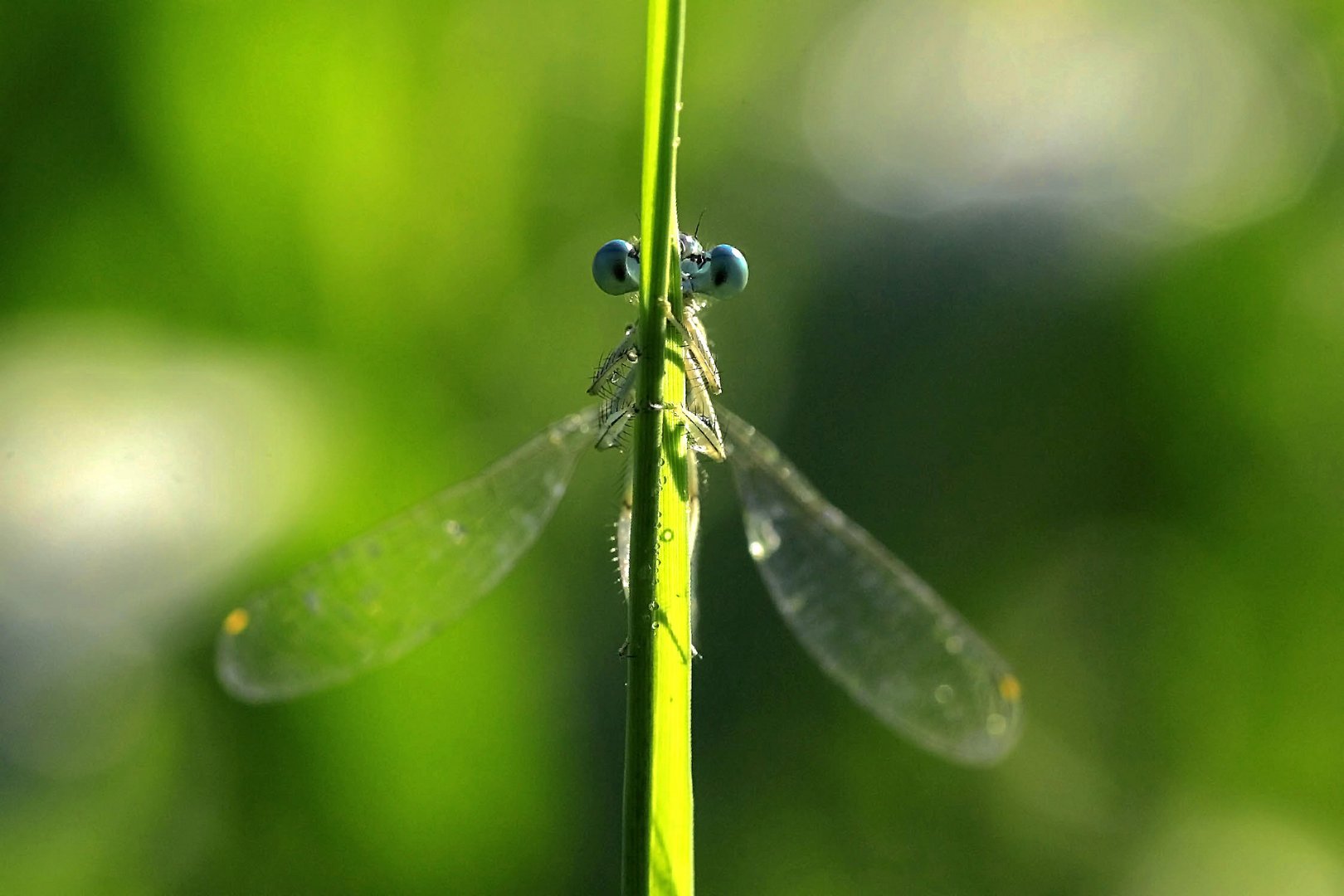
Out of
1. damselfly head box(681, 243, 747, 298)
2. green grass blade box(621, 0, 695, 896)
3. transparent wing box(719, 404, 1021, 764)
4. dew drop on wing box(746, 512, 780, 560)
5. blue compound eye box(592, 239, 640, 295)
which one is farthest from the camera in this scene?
dew drop on wing box(746, 512, 780, 560)

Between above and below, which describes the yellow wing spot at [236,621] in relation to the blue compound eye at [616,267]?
below

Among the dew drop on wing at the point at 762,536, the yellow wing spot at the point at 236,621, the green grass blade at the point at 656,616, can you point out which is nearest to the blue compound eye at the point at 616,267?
the green grass blade at the point at 656,616

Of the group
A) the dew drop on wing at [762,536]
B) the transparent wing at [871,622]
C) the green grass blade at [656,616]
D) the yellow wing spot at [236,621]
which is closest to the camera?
the green grass blade at [656,616]

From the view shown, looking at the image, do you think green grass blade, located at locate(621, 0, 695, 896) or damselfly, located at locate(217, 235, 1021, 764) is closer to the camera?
green grass blade, located at locate(621, 0, 695, 896)

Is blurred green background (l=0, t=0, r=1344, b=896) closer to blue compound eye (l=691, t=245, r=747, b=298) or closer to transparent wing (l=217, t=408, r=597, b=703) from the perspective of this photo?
transparent wing (l=217, t=408, r=597, b=703)

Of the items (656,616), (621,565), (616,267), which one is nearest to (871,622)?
(621,565)

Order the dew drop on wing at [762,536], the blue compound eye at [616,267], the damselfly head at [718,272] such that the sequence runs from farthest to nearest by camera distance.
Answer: the dew drop on wing at [762,536], the damselfly head at [718,272], the blue compound eye at [616,267]

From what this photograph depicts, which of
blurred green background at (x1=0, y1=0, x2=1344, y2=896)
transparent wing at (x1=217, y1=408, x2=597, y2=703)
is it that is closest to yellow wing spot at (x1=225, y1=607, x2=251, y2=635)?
transparent wing at (x1=217, y1=408, x2=597, y2=703)

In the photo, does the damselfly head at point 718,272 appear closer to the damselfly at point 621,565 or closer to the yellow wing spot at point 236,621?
the damselfly at point 621,565

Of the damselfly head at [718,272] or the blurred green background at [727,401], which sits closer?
the damselfly head at [718,272]
